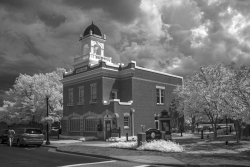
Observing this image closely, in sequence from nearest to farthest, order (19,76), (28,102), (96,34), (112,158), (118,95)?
(112,158) < (118,95) < (96,34) < (28,102) < (19,76)

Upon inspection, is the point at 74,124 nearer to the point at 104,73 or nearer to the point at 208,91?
the point at 104,73

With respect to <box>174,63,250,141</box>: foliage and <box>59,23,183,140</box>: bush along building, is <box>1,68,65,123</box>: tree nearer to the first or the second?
<box>59,23,183,140</box>: bush along building

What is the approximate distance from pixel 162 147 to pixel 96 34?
23664 millimetres

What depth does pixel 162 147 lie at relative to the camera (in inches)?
687

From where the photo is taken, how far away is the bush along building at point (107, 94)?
1211 inches

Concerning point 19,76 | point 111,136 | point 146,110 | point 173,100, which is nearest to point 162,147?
point 111,136

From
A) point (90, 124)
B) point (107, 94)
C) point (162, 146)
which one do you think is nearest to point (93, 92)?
point (107, 94)

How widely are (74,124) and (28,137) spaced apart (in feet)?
42.6

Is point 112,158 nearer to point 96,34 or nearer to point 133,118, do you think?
point 133,118

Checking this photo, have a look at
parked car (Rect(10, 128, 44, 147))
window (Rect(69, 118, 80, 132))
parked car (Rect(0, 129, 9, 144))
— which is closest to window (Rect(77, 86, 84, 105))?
window (Rect(69, 118, 80, 132))

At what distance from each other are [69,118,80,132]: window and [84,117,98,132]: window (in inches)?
70.0

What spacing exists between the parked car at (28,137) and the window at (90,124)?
907cm

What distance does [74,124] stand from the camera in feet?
118

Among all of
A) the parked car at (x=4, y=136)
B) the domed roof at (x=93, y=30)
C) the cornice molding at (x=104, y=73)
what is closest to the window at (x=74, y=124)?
the cornice molding at (x=104, y=73)
